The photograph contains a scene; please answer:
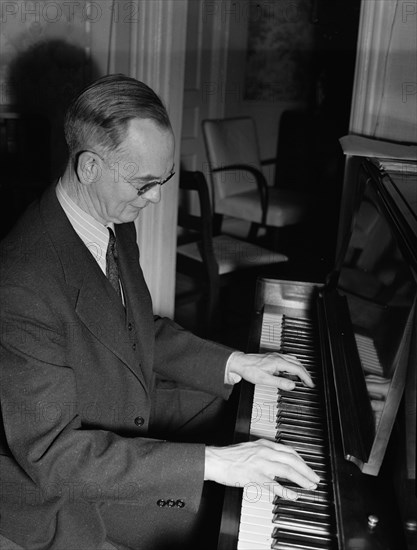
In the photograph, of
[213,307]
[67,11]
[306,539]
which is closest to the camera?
[306,539]

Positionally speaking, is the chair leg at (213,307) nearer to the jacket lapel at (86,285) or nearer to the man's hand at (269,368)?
the man's hand at (269,368)

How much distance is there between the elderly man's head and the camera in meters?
1.57

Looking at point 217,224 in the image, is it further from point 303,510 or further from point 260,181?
point 303,510

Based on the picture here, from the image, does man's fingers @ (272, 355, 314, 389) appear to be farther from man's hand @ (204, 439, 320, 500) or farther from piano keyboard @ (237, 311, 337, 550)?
man's hand @ (204, 439, 320, 500)

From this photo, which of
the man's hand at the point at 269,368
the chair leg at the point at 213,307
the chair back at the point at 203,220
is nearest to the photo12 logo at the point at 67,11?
the chair back at the point at 203,220

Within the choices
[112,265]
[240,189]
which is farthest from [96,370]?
[240,189]

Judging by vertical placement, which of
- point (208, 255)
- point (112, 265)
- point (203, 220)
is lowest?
point (208, 255)

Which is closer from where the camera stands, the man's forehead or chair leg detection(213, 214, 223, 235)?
the man's forehead

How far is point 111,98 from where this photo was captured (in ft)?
5.16

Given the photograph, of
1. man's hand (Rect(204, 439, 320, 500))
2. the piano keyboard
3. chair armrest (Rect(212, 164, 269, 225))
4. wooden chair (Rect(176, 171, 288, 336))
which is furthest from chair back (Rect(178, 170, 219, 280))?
man's hand (Rect(204, 439, 320, 500))

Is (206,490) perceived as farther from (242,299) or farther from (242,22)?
(242,22)

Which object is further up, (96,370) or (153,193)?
(153,193)

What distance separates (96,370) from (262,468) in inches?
19.1

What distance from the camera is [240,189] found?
A: 17.7 ft
